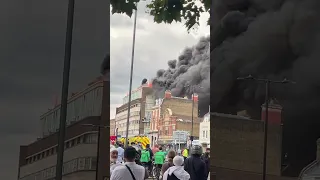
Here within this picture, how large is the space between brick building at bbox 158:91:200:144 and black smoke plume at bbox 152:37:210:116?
Result: 96 mm

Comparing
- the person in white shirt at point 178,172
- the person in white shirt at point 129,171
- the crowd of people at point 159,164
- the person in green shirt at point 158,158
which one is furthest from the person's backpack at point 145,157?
the person in white shirt at point 129,171

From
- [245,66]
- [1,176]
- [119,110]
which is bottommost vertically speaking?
[1,176]

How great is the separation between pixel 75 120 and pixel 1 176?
0.80 metres

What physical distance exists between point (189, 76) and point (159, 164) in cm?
332

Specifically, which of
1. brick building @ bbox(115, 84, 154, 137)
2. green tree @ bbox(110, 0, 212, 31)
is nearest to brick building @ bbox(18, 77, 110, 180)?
green tree @ bbox(110, 0, 212, 31)

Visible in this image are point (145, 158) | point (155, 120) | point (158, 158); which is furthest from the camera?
point (145, 158)

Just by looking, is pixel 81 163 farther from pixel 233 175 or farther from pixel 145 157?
pixel 145 157

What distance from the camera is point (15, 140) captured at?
4133mm

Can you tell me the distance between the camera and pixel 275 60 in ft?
16.3

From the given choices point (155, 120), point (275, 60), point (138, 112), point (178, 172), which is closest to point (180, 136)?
point (155, 120)

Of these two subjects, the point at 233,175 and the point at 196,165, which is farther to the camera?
the point at 196,165

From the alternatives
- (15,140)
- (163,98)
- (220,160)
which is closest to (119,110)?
(163,98)

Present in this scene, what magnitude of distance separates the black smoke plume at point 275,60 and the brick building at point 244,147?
90mm

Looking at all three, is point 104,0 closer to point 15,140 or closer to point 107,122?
point 107,122
